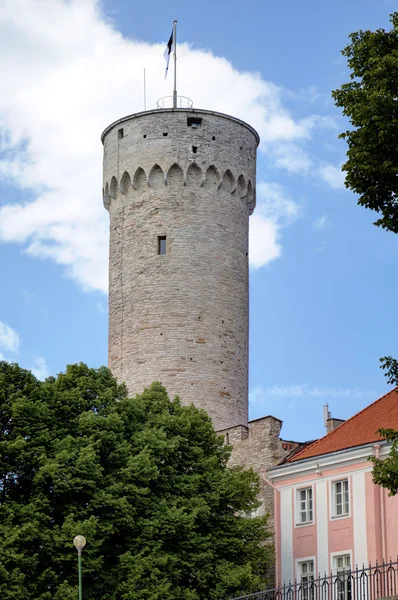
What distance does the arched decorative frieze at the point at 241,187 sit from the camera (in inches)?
1989

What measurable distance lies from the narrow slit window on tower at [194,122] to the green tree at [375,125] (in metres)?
25.8

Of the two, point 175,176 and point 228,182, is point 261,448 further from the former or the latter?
point 228,182

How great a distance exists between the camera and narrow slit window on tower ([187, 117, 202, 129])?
49.7 meters

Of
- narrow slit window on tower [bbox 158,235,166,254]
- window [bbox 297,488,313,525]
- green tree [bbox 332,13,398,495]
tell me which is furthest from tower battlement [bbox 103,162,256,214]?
green tree [bbox 332,13,398,495]

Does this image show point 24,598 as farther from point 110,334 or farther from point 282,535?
point 110,334

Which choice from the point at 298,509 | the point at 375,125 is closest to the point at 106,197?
the point at 298,509

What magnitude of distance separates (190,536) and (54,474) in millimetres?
4041

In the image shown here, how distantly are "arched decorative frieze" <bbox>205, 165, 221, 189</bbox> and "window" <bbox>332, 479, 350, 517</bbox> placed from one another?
59.6 ft

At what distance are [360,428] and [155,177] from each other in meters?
17.6

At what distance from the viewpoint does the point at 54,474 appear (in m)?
30.8

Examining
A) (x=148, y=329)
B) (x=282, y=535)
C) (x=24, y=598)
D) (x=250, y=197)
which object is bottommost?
(x=24, y=598)

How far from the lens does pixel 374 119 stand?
22.4m

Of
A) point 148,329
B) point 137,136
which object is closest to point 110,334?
point 148,329

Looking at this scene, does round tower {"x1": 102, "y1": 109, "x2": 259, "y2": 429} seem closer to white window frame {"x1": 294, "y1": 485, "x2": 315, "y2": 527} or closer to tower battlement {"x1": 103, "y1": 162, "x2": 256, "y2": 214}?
tower battlement {"x1": 103, "y1": 162, "x2": 256, "y2": 214}
